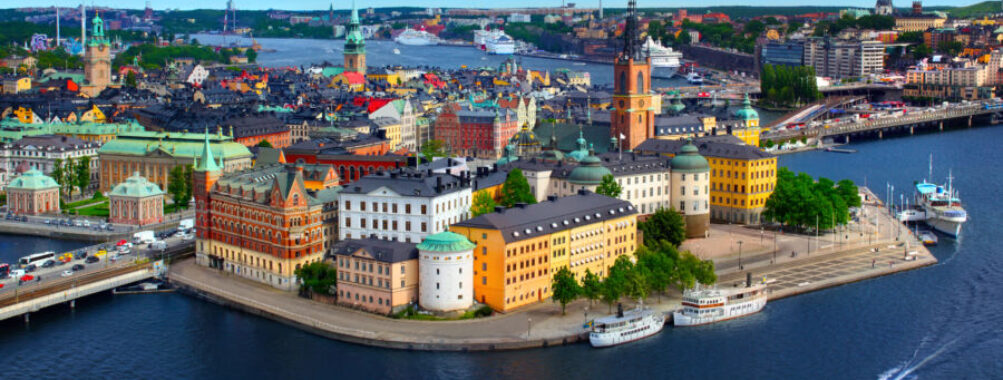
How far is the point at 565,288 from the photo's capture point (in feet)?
169

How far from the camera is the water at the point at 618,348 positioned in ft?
154

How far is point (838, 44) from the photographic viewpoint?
185 meters

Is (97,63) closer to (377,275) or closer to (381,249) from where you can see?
(381,249)

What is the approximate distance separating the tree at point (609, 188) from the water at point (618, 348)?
10.9 meters

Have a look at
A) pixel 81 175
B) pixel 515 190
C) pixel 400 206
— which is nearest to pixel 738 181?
pixel 515 190

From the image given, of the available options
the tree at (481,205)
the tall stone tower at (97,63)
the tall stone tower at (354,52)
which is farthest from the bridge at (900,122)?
the tall stone tower at (97,63)

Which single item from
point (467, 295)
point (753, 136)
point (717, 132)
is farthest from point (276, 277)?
point (753, 136)

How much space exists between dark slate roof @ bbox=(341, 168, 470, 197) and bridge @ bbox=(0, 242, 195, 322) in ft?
32.4

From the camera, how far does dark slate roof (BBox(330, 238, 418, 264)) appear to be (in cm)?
5166

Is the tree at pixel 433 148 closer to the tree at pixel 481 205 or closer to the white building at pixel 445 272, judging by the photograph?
the tree at pixel 481 205

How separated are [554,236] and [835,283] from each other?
→ 12.9 meters

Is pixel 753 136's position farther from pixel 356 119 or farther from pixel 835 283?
pixel 835 283

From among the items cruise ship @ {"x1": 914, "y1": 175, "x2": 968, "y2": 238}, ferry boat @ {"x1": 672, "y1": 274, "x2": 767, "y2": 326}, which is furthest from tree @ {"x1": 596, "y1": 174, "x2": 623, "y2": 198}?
cruise ship @ {"x1": 914, "y1": 175, "x2": 968, "y2": 238}

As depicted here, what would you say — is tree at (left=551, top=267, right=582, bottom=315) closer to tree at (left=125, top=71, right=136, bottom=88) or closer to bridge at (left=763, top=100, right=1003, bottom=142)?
bridge at (left=763, top=100, right=1003, bottom=142)
